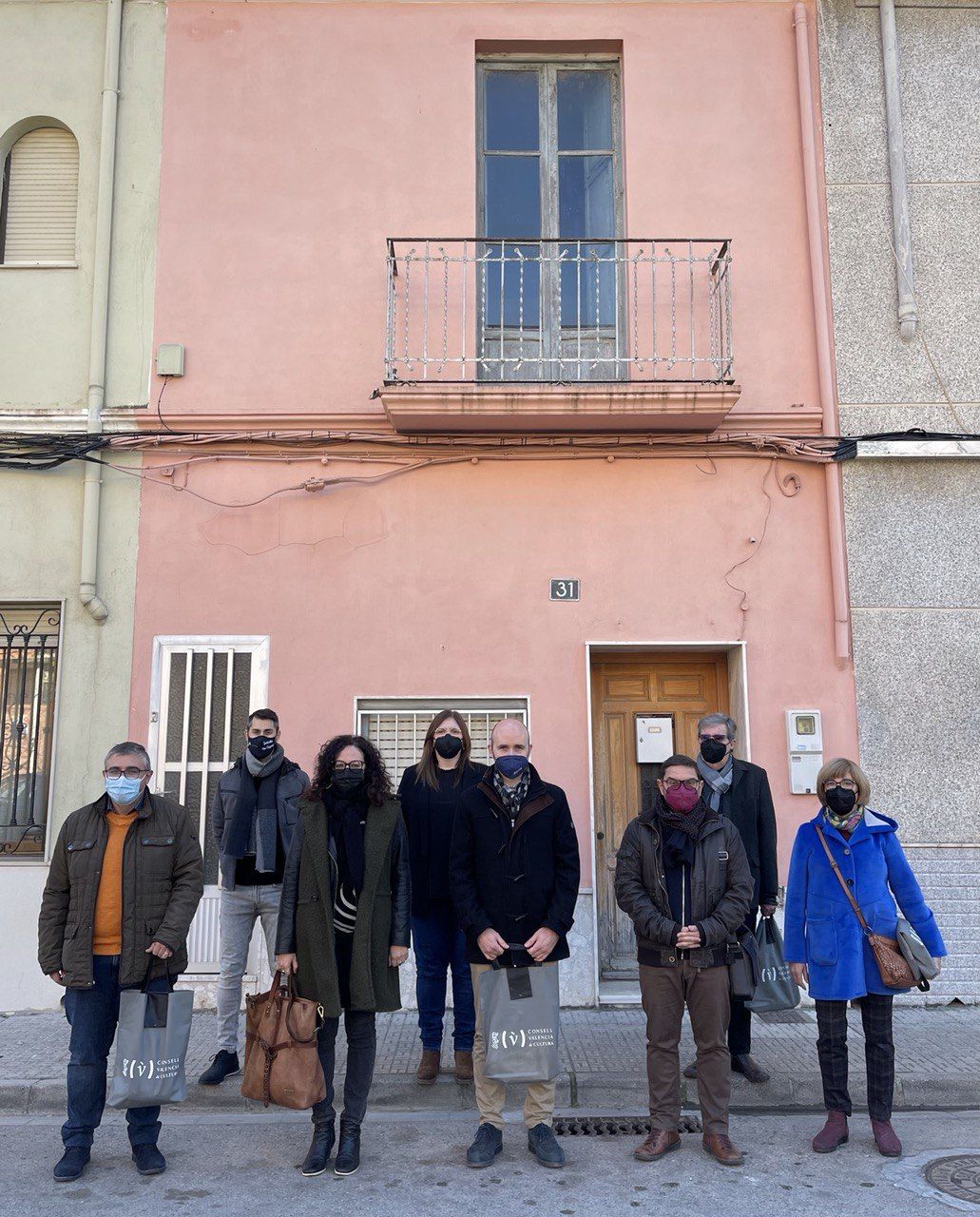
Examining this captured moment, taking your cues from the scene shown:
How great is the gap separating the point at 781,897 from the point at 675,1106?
2720 millimetres

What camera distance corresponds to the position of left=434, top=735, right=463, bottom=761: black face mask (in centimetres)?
573

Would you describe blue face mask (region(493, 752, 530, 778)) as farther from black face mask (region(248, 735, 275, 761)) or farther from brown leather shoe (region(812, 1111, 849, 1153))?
brown leather shoe (region(812, 1111, 849, 1153))

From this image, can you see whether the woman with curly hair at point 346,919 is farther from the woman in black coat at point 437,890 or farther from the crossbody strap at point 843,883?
the crossbody strap at point 843,883

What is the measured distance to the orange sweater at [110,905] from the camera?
468 centimetres

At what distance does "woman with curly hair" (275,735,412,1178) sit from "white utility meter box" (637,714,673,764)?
3447mm

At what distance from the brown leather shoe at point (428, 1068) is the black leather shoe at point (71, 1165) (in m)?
1.70

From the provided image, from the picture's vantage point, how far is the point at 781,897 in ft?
23.7

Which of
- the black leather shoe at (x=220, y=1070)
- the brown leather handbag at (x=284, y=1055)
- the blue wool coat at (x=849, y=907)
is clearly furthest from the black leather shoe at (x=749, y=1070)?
the black leather shoe at (x=220, y=1070)

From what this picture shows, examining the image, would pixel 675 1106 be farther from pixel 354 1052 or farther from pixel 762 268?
pixel 762 268

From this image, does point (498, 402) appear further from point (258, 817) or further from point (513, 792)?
point (513, 792)

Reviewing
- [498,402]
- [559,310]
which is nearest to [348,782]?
[498,402]

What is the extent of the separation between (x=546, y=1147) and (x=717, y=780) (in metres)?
1.98

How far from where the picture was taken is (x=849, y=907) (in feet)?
16.0

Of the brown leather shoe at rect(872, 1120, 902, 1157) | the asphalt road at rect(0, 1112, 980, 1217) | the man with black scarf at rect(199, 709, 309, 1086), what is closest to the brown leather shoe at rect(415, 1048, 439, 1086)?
the asphalt road at rect(0, 1112, 980, 1217)
